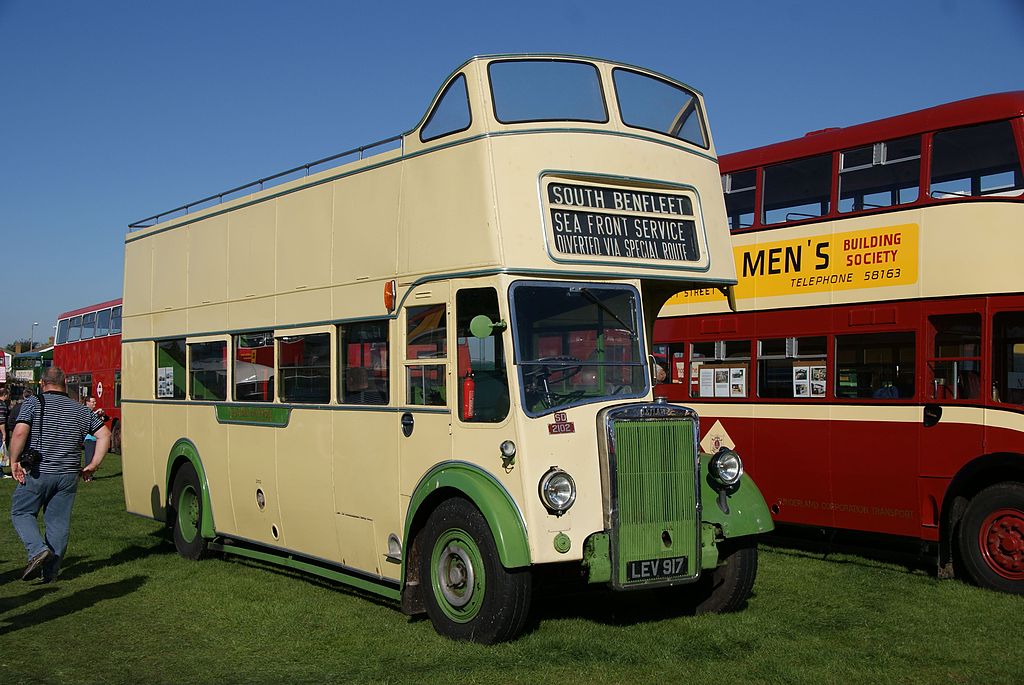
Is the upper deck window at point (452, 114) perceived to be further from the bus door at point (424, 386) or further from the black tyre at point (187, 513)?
the black tyre at point (187, 513)

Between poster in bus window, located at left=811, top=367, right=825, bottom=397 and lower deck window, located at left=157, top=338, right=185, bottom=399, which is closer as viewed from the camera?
poster in bus window, located at left=811, top=367, right=825, bottom=397

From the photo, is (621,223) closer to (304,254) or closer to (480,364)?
(480,364)

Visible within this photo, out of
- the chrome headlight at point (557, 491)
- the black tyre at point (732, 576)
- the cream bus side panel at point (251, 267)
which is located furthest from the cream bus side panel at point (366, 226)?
the black tyre at point (732, 576)

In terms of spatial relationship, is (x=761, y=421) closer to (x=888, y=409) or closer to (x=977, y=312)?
(x=888, y=409)

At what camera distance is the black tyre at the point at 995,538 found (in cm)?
998

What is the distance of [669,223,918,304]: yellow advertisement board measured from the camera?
36.9ft

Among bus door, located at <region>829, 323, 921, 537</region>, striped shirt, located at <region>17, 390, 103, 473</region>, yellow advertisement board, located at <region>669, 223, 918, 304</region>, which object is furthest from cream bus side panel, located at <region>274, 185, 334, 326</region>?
bus door, located at <region>829, 323, 921, 537</region>

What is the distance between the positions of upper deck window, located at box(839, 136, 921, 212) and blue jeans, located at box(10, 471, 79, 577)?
8.49 meters

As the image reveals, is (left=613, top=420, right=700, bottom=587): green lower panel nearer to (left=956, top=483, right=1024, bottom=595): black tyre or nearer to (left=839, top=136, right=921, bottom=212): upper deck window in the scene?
(left=956, top=483, right=1024, bottom=595): black tyre

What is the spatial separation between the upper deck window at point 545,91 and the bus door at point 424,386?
4.67ft

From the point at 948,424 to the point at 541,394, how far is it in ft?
16.7

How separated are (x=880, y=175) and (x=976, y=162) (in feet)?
3.36

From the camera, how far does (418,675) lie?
7094 millimetres

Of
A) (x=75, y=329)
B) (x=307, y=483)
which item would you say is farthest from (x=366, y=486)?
(x=75, y=329)
